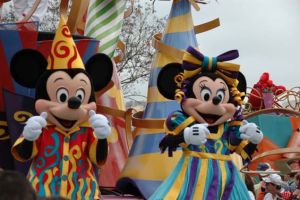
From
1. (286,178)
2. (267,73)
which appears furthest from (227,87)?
(267,73)

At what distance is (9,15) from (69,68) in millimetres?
9376

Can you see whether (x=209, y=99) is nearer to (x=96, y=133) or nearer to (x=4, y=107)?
(x=96, y=133)

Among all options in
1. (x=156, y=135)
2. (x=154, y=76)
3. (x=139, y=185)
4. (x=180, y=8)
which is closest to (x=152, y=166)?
(x=139, y=185)

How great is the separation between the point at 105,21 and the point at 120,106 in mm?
846

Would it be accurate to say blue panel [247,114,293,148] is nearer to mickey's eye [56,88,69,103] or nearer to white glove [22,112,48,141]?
mickey's eye [56,88,69,103]

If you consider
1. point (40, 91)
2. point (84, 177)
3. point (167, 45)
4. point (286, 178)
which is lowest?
point (286, 178)

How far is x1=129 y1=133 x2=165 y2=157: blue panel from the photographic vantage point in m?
5.39

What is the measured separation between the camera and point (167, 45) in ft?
18.6

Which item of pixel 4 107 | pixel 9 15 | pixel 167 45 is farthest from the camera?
pixel 9 15

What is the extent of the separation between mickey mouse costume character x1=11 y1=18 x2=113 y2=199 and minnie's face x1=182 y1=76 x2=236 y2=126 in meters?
0.65

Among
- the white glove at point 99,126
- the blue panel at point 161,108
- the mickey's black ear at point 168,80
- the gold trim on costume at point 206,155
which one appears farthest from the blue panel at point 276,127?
the white glove at point 99,126

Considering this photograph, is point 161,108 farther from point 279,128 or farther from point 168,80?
point 279,128

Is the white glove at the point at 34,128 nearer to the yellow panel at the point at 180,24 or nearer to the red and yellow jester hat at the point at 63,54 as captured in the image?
the red and yellow jester hat at the point at 63,54

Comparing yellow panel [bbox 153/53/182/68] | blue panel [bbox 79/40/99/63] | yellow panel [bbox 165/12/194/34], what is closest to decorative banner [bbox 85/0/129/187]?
yellow panel [bbox 153/53/182/68]
